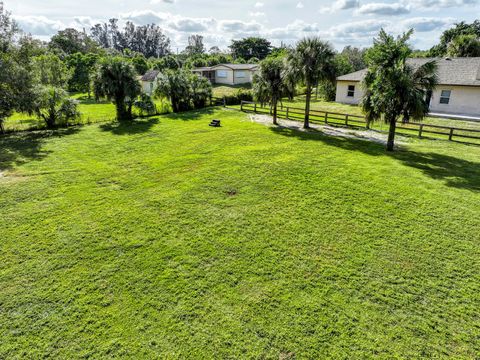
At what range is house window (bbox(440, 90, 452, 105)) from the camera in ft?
74.6

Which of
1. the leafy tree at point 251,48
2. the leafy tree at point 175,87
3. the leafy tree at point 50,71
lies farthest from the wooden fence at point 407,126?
the leafy tree at point 251,48

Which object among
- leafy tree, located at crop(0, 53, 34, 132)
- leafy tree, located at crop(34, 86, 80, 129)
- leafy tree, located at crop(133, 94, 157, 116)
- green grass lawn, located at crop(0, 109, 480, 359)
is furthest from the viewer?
leafy tree, located at crop(133, 94, 157, 116)

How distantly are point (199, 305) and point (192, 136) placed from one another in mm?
13137

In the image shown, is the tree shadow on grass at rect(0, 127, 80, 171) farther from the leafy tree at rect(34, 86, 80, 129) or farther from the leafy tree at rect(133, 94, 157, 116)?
the leafy tree at rect(133, 94, 157, 116)

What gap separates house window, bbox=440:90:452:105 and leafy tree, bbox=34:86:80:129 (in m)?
27.9

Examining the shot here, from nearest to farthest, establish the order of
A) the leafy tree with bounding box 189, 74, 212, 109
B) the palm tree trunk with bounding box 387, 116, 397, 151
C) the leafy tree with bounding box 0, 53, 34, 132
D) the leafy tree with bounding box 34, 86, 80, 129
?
the palm tree trunk with bounding box 387, 116, 397, 151
the leafy tree with bounding box 0, 53, 34, 132
the leafy tree with bounding box 34, 86, 80, 129
the leafy tree with bounding box 189, 74, 212, 109

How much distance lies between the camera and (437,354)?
4.39m

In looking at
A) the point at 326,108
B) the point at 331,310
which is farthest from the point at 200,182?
the point at 326,108

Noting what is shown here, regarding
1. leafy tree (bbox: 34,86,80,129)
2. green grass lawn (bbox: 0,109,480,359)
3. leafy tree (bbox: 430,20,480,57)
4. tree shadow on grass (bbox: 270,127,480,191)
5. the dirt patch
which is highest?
leafy tree (bbox: 430,20,480,57)

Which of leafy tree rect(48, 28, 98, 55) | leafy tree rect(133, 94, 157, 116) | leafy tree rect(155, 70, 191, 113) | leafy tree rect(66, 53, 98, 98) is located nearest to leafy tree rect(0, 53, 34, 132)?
leafy tree rect(133, 94, 157, 116)

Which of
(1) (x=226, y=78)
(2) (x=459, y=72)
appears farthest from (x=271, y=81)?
(1) (x=226, y=78)

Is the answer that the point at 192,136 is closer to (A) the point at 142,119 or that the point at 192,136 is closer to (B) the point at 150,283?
(A) the point at 142,119

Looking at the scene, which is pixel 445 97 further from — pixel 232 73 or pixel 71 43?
pixel 71 43

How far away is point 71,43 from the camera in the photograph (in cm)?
6456
